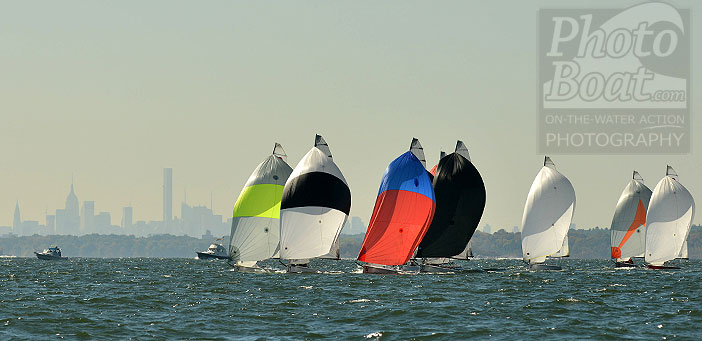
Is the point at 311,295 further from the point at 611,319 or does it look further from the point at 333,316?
the point at 611,319

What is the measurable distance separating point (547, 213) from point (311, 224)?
25.4 meters

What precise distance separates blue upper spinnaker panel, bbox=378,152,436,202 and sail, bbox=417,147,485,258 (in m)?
5.90

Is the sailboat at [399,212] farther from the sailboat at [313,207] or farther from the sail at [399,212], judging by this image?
the sailboat at [313,207]

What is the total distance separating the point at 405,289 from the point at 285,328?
20561mm

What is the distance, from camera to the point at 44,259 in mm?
196375

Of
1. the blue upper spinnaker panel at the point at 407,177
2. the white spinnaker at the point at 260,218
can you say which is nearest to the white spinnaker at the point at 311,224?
the blue upper spinnaker panel at the point at 407,177

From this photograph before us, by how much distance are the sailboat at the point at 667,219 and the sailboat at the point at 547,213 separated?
11875 millimetres

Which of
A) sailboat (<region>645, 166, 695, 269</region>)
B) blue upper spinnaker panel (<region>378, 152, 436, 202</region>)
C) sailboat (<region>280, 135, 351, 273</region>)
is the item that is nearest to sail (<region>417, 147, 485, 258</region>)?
blue upper spinnaker panel (<region>378, 152, 436, 202</region>)

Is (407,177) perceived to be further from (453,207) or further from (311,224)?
(453,207)

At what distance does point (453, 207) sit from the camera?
76.0 metres

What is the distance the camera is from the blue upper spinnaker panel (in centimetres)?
6925

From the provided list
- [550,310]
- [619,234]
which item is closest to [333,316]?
[550,310]

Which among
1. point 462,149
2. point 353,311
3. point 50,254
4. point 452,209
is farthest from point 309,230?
point 50,254

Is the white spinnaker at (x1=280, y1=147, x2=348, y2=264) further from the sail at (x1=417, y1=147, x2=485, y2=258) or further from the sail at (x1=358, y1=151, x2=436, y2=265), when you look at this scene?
the sail at (x1=417, y1=147, x2=485, y2=258)
